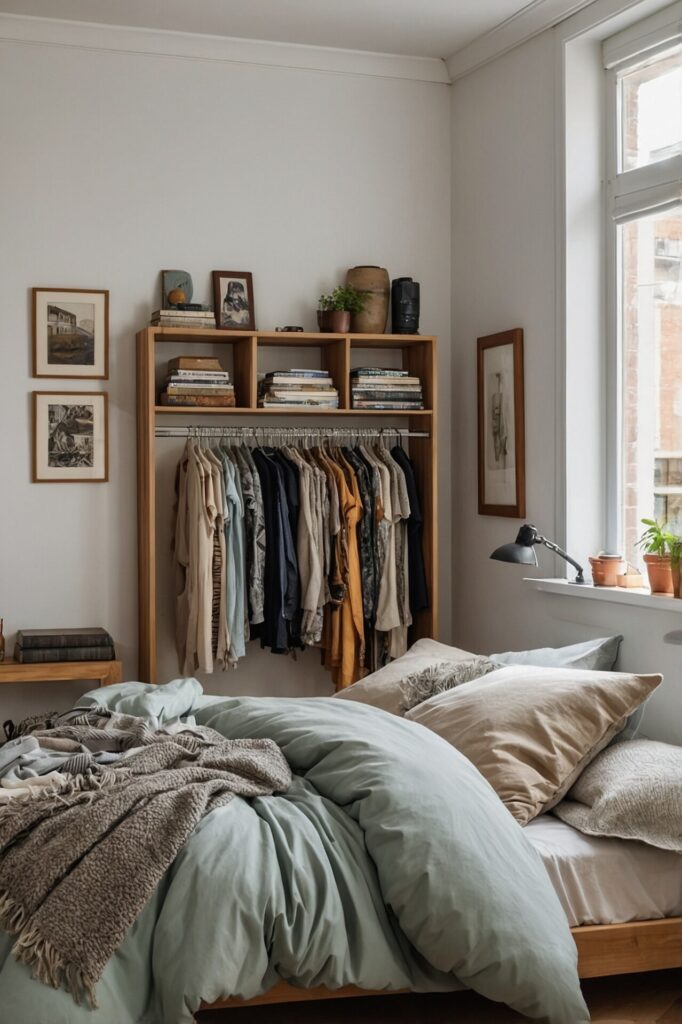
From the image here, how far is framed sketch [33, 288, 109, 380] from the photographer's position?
4.70m

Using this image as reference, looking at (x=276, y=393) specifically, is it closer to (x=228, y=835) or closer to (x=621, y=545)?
(x=621, y=545)

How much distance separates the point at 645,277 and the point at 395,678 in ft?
5.55

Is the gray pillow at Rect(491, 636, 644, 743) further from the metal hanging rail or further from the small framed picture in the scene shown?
the small framed picture

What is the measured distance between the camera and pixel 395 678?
3932 millimetres

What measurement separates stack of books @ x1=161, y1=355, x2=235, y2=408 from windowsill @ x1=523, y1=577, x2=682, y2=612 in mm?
1403

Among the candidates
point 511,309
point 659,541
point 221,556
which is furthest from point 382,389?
point 659,541

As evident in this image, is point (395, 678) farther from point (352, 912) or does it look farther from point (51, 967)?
point (51, 967)

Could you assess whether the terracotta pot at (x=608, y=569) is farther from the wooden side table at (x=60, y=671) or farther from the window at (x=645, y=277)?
the wooden side table at (x=60, y=671)

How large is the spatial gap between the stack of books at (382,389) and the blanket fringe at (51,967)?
2875mm

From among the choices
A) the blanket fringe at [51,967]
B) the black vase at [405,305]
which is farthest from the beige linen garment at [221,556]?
the blanket fringe at [51,967]

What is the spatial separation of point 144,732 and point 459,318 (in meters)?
2.69

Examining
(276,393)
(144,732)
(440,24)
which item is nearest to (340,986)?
(144,732)

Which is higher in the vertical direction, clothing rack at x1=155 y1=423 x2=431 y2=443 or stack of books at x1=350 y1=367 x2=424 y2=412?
stack of books at x1=350 y1=367 x2=424 y2=412

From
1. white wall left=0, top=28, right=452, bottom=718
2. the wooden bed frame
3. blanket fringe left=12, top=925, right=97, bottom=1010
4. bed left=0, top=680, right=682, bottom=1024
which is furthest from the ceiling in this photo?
blanket fringe left=12, top=925, right=97, bottom=1010
